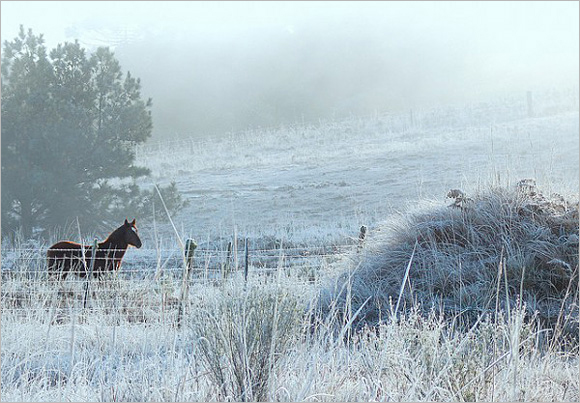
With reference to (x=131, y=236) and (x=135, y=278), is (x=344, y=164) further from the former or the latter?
(x=131, y=236)

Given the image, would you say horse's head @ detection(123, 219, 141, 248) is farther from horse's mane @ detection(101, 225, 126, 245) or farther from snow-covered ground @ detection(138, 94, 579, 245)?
snow-covered ground @ detection(138, 94, 579, 245)

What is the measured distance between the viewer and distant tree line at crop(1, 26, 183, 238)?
647 inches

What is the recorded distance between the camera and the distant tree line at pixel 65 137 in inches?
647

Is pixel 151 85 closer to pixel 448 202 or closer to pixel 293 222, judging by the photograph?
pixel 293 222

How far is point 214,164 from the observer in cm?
2866

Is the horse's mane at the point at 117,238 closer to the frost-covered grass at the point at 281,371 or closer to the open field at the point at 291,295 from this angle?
the open field at the point at 291,295

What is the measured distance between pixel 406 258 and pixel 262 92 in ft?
118

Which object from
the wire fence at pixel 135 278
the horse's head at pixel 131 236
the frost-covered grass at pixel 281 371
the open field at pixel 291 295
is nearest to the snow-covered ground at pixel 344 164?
the open field at pixel 291 295

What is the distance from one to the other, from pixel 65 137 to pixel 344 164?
11.6m

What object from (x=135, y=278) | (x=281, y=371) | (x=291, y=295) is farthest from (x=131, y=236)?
(x=281, y=371)

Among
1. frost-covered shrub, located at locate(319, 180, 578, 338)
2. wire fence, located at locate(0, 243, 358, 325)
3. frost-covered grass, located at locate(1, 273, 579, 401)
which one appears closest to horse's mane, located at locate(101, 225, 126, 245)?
wire fence, located at locate(0, 243, 358, 325)

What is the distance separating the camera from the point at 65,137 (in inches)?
659

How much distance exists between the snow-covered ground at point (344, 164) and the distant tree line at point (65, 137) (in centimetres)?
173

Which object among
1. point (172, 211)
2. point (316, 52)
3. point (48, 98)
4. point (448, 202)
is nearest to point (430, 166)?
point (172, 211)
